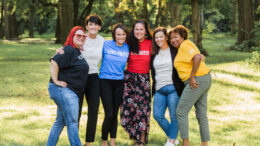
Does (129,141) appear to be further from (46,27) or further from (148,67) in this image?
(46,27)

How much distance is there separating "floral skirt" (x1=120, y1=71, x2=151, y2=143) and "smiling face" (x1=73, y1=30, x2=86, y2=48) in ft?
3.58

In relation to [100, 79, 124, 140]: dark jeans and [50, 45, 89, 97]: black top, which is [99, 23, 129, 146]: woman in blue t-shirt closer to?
[100, 79, 124, 140]: dark jeans

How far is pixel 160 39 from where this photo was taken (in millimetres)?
5434

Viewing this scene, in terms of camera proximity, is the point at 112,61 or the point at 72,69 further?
the point at 112,61

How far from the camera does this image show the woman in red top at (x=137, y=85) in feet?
18.3

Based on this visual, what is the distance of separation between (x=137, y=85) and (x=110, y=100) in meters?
0.52

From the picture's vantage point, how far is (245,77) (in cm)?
1272

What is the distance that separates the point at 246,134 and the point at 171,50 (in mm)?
2471

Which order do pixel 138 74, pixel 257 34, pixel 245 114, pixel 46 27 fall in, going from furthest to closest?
pixel 46 27 < pixel 257 34 < pixel 245 114 < pixel 138 74

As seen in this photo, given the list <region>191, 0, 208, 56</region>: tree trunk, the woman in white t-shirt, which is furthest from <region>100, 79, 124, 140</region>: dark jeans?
<region>191, 0, 208, 56</region>: tree trunk

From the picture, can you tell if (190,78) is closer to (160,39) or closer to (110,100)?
(160,39)

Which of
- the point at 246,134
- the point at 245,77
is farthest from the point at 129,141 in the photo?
the point at 245,77

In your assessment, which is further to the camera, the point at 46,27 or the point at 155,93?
the point at 46,27

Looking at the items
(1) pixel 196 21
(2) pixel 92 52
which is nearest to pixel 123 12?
(1) pixel 196 21
